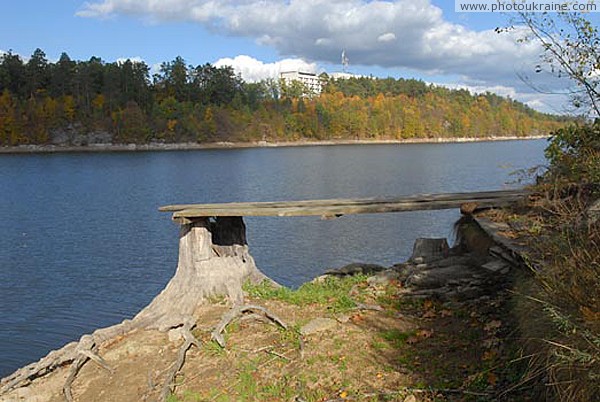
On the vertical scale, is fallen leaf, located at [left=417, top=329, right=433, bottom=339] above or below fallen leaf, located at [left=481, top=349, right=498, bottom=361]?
below

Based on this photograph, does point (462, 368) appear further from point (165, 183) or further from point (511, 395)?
point (165, 183)

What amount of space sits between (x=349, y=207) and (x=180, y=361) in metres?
4.02

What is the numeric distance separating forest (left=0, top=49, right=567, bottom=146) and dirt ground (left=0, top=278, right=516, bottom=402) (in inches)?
4057

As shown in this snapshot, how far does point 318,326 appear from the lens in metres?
7.90

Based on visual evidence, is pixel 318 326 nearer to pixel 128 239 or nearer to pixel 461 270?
pixel 461 270

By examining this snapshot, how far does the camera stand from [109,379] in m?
7.96

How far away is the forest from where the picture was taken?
348 ft

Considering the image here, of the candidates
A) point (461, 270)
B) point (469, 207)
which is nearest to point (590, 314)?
point (461, 270)

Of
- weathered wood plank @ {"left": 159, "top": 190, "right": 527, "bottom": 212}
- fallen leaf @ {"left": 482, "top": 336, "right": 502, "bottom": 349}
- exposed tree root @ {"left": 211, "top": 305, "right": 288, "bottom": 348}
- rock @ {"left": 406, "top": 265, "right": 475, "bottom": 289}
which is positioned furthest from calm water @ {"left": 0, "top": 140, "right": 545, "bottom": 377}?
fallen leaf @ {"left": 482, "top": 336, "right": 502, "bottom": 349}

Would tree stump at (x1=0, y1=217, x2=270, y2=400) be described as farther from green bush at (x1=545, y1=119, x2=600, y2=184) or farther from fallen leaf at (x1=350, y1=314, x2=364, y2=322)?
green bush at (x1=545, y1=119, x2=600, y2=184)

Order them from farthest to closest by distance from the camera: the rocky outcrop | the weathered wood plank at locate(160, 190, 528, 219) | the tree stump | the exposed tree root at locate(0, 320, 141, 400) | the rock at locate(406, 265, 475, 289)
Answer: the weathered wood plank at locate(160, 190, 528, 219) → the tree stump → the rock at locate(406, 265, 475, 289) → the exposed tree root at locate(0, 320, 141, 400) → the rocky outcrop

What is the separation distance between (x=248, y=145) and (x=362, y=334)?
372ft

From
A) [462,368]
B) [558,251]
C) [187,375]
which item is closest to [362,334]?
[462,368]

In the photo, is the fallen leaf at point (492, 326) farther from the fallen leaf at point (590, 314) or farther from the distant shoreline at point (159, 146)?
the distant shoreline at point (159, 146)
